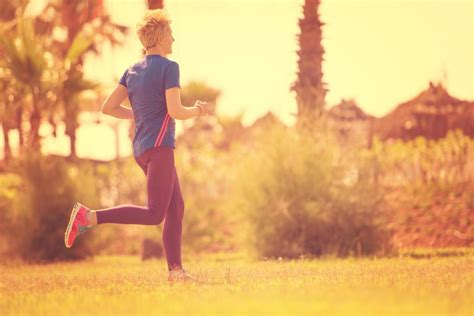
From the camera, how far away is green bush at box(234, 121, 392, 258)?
44.4 feet

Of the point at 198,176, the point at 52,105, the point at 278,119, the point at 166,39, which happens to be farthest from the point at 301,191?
the point at 198,176

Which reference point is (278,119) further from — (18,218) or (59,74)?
(59,74)

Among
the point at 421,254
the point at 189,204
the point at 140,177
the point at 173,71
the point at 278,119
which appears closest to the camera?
the point at 173,71

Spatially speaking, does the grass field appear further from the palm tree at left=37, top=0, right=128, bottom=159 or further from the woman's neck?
the palm tree at left=37, top=0, right=128, bottom=159

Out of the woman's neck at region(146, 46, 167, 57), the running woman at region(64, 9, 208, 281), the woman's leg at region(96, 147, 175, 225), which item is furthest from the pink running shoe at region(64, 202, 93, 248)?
the woman's neck at region(146, 46, 167, 57)

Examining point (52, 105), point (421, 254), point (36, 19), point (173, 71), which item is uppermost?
point (36, 19)

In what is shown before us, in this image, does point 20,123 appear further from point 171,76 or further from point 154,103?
point 171,76

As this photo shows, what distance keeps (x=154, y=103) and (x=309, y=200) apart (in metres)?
6.56

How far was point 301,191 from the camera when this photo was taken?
13703 millimetres

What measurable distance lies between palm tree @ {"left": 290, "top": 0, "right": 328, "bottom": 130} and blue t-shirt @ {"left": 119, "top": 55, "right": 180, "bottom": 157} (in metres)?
8.62

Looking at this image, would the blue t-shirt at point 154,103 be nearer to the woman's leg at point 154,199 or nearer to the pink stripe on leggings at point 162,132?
the pink stripe on leggings at point 162,132

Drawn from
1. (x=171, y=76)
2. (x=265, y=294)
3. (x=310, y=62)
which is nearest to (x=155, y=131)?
(x=171, y=76)

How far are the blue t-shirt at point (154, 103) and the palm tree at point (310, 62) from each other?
8.62 m

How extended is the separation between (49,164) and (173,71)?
30.2 feet
